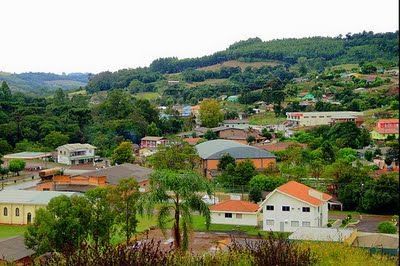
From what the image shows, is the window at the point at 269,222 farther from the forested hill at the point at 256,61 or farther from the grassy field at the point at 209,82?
the grassy field at the point at 209,82

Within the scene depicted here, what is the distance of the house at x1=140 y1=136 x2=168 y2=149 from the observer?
94.7 feet

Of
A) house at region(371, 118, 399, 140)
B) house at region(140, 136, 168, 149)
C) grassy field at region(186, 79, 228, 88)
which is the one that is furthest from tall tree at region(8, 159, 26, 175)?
grassy field at region(186, 79, 228, 88)

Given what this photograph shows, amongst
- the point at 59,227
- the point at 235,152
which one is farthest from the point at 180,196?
the point at 235,152

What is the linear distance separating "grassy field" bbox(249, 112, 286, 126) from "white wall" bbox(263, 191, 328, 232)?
66.7 feet

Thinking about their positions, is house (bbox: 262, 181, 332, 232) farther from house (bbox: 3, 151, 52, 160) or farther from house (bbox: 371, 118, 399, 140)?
house (bbox: 3, 151, 52, 160)

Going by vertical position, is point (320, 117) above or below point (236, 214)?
above

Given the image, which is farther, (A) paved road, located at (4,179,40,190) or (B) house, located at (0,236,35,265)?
(A) paved road, located at (4,179,40,190)

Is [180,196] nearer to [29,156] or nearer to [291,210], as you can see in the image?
[291,210]

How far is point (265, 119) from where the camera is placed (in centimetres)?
3569

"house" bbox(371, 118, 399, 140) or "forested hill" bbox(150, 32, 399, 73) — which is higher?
"forested hill" bbox(150, 32, 399, 73)

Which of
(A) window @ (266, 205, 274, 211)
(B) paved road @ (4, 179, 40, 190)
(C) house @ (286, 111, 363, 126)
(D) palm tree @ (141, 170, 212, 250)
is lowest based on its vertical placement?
(B) paved road @ (4, 179, 40, 190)

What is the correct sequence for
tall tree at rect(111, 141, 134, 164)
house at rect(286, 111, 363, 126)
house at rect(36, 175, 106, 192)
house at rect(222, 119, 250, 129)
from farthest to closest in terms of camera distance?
house at rect(222, 119, 250, 129) < house at rect(286, 111, 363, 126) < tall tree at rect(111, 141, 134, 164) < house at rect(36, 175, 106, 192)

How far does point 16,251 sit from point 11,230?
13.4ft

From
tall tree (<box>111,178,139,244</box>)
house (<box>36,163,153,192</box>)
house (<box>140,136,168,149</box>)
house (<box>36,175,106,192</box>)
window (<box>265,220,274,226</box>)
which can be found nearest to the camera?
tall tree (<box>111,178,139,244</box>)
